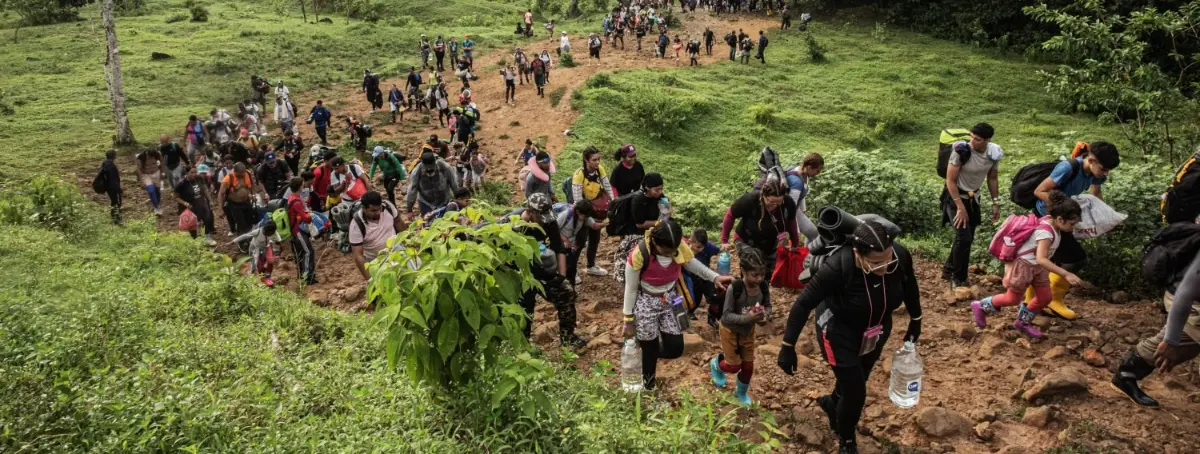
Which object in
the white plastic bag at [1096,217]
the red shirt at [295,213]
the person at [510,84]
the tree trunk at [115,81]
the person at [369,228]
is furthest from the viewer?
the person at [510,84]

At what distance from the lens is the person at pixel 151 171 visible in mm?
11795

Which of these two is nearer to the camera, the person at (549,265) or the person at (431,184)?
the person at (549,265)

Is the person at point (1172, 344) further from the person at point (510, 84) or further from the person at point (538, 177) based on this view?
the person at point (510, 84)

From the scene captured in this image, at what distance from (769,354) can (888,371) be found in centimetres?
95

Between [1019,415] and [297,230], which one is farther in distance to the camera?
[297,230]

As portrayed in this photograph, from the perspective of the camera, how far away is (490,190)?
12602mm

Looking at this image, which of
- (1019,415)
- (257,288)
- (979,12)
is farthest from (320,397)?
(979,12)

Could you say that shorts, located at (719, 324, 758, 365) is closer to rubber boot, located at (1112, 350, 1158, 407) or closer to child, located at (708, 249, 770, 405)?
child, located at (708, 249, 770, 405)

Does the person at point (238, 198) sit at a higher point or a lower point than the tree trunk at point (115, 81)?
lower

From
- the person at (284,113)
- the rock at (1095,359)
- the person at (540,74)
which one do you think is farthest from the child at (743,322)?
the person at (540,74)

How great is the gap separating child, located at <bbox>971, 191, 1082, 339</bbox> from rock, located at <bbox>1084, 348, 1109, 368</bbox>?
372mm

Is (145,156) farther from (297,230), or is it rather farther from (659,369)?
(659,369)

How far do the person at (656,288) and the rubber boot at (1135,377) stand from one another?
281cm

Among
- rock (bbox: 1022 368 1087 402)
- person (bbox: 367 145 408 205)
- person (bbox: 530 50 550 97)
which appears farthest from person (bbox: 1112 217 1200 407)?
person (bbox: 530 50 550 97)
